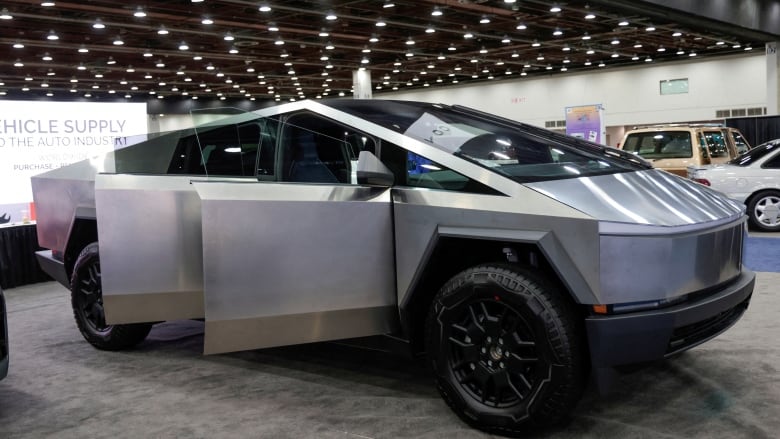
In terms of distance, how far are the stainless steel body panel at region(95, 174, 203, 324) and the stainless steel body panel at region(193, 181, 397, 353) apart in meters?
0.68

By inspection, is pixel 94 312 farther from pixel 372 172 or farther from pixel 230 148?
pixel 372 172

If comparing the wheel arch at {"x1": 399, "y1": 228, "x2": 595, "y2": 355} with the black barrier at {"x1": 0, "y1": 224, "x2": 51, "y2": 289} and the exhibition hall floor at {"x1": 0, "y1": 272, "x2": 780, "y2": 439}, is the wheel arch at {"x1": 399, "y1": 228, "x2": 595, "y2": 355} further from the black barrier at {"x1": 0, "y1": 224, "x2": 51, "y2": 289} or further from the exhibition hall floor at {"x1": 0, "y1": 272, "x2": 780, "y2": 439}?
the black barrier at {"x1": 0, "y1": 224, "x2": 51, "y2": 289}

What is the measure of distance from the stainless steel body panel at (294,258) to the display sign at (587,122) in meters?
15.9

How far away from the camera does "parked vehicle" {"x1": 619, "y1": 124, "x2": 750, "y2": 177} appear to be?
482 inches

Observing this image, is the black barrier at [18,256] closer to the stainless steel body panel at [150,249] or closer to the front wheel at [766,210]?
the stainless steel body panel at [150,249]

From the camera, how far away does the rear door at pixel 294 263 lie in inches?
134

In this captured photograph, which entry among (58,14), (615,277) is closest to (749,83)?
(58,14)

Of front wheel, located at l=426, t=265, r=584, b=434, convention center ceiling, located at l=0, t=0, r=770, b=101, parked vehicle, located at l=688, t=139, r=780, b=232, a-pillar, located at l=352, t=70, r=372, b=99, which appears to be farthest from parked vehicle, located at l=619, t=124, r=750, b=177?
a-pillar, located at l=352, t=70, r=372, b=99

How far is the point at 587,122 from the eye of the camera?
61.3 feet

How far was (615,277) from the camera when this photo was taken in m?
2.80

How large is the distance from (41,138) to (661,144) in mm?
9641

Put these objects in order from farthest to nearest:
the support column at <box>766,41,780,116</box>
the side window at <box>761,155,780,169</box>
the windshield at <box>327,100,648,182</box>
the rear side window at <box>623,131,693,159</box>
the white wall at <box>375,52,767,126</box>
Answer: the white wall at <box>375,52,767,126</box> → the support column at <box>766,41,780,116</box> → the rear side window at <box>623,131,693,159</box> → the side window at <box>761,155,780,169</box> → the windshield at <box>327,100,648,182</box>

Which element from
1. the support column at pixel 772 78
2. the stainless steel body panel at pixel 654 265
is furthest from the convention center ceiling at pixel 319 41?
the stainless steel body panel at pixel 654 265

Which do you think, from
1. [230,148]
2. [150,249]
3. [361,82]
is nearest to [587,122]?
[361,82]
